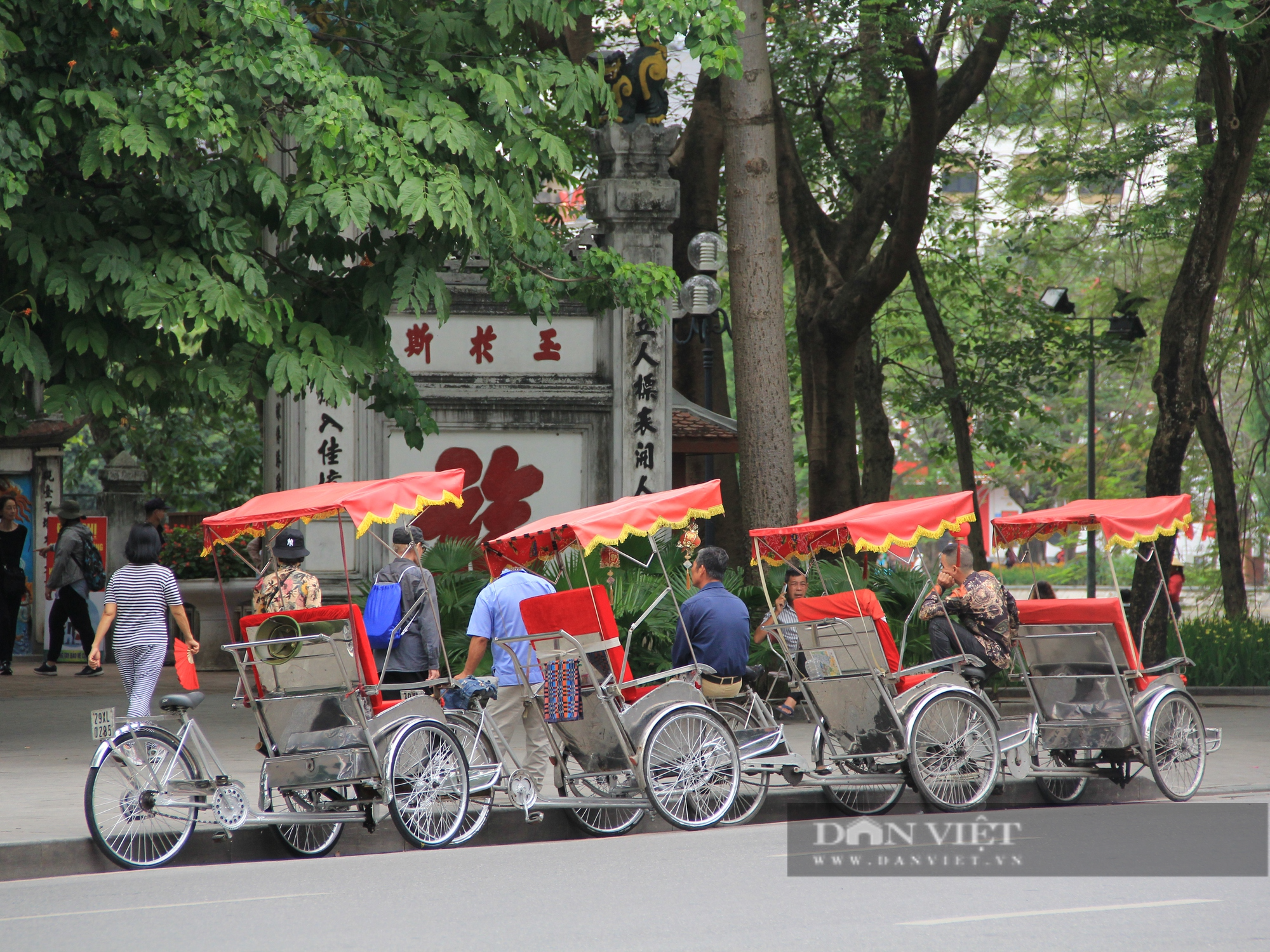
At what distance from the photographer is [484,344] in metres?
15.6

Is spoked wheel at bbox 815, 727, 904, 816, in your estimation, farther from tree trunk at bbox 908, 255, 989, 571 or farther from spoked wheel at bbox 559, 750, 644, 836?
tree trunk at bbox 908, 255, 989, 571

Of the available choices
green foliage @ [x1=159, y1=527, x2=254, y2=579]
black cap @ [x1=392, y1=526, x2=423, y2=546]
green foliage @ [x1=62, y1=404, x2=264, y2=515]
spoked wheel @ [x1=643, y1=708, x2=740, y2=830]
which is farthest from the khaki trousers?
green foliage @ [x1=62, y1=404, x2=264, y2=515]

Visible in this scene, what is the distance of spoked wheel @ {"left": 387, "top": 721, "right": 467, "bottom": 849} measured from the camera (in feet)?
27.4

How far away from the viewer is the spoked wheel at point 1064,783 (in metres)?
10.1

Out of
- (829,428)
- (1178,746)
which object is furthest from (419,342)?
(1178,746)

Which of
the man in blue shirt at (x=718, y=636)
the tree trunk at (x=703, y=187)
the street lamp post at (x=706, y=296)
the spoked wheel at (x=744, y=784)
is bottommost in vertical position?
the spoked wheel at (x=744, y=784)

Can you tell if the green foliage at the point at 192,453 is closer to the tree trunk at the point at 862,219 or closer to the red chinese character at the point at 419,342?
A: the tree trunk at the point at 862,219

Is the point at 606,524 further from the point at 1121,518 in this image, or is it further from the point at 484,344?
the point at 484,344

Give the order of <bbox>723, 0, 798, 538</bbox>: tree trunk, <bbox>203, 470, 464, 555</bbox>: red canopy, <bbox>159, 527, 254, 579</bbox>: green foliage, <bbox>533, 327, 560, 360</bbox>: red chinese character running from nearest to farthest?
<bbox>203, 470, 464, 555</bbox>: red canopy
<bbox>723, 0, 798, 538</bbox>: tree trunk
<bbox>533, 327, 560, 360</bbox>: red chinese character
<bbox>159, 527, 254, 579</bbox>: green foliage

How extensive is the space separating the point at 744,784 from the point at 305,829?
2812 mm

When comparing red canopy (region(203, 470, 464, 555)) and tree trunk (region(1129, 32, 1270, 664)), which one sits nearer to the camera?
red canopy (region(203, 470, 464, 555))

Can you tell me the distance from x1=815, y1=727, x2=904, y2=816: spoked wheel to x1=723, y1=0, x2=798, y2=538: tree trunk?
4.48 m

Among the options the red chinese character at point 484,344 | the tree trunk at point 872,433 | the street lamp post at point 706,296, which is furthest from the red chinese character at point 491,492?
the tree trunk at point 872,433

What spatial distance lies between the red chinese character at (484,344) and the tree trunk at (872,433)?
930cm
